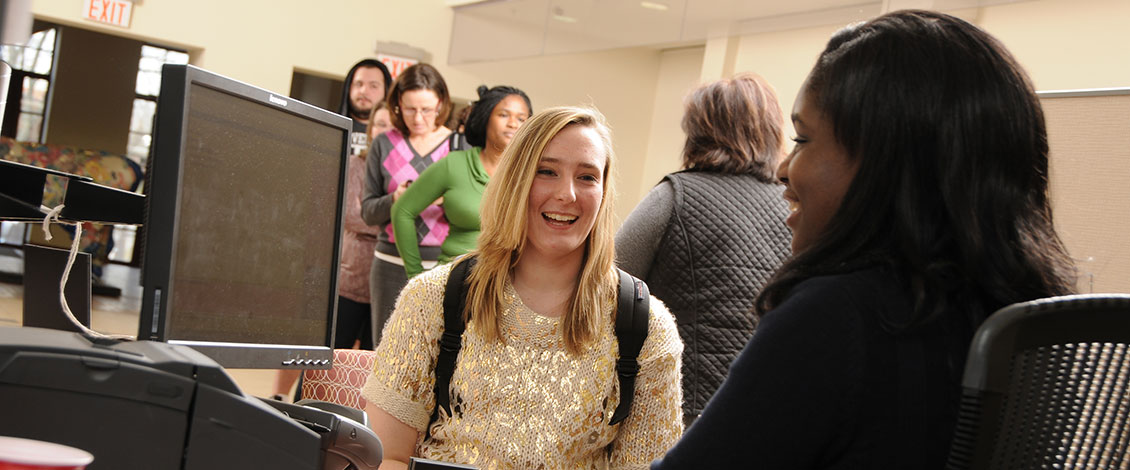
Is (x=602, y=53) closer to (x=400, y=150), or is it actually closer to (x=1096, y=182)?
(x=400, y=150)

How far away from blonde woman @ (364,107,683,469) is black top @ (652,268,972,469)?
1.05 m

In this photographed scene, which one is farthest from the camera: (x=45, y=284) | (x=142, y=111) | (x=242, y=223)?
(x=142, y=111)

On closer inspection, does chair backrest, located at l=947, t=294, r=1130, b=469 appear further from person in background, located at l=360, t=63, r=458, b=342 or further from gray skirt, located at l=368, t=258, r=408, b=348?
person in background, located at l=360, t=63, r=458, b=342

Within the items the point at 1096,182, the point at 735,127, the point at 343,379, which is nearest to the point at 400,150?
the point at 735,127

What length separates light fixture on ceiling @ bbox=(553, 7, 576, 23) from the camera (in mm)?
7394

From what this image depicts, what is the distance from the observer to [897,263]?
92 centimetres

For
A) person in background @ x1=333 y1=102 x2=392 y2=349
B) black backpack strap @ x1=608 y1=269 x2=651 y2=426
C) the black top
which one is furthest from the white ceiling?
the black top

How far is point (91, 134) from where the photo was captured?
42.8ft

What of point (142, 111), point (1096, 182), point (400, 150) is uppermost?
point (142, 111)

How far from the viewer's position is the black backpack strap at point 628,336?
1.96 metres

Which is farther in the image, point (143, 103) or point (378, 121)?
point (143, 103)

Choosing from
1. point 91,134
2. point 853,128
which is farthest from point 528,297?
point 91,134

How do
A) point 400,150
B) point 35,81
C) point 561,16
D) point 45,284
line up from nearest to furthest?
point 45,284
point 400,150
point 561,16
point 35,81

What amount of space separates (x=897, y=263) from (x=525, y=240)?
1.29 meters
